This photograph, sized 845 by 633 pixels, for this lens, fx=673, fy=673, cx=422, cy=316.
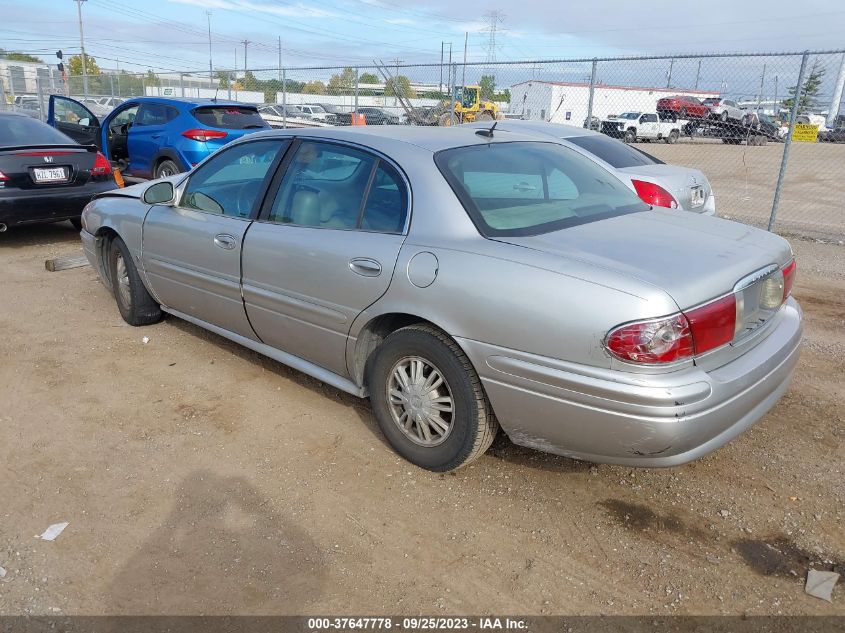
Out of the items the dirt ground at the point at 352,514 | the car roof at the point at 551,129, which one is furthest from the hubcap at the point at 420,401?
the car roof at the point at 551,129

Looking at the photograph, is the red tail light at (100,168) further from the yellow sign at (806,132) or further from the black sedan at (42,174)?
the yellow sign at (806,132)

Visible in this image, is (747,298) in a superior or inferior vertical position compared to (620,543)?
superior

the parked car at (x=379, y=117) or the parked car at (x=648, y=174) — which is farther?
the parked car at (x=379, y=117)

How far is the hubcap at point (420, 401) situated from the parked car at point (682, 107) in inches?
1159

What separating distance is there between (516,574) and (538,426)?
0.58m

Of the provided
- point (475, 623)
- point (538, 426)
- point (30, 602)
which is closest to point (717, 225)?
point (538, 426)

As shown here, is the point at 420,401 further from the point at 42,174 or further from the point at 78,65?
the point at 78,65

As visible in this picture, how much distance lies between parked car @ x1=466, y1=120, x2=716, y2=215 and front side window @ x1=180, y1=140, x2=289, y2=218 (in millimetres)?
2613

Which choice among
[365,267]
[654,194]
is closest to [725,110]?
[654,194]

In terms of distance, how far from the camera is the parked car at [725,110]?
2817 cm

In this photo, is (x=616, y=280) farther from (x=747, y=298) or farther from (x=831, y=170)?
(x=831, y=170)

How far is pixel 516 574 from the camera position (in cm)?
261

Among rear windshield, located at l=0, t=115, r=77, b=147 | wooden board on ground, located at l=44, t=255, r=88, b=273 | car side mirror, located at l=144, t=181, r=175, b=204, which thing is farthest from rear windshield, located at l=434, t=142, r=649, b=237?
rear windshield, located at l=0, t=115, r=77, b=147

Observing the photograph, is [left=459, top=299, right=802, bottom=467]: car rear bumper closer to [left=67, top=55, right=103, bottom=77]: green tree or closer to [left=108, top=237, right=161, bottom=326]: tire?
[left=108, top=237, right=161, bottom=326]: tire
